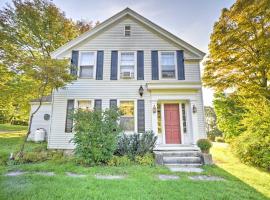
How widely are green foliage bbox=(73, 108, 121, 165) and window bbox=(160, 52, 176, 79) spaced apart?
154 inches

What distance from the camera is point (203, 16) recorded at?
9406 millimetres

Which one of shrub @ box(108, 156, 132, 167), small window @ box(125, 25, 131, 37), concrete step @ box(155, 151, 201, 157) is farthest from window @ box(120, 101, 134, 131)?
small window @ box(125, 25, 131, 37)

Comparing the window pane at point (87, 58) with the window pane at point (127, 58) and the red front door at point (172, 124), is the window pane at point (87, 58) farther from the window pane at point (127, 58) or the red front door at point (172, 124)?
the red front door at point (172, 124)

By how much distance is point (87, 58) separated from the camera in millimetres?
8984

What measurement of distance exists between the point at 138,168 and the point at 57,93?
5871 millimetres

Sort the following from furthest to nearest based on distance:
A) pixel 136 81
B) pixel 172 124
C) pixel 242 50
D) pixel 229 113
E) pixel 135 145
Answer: pixel 229 113, pixel 242 50, pixel 136 81, pixel 172 124, pixel 135 145


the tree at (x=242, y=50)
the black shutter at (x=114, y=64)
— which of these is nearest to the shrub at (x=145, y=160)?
the black shutter at (x=114, y=64)

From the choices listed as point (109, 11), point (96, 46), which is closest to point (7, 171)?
point (96, 46)

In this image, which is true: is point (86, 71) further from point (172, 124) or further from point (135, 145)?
point (172, 124)

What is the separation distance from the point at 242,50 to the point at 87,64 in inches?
361

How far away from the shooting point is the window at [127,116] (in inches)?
324

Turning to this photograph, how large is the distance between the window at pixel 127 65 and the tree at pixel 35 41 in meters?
2.74

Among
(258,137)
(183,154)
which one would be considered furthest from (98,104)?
(258,137)

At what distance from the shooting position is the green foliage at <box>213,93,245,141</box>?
1014 cm
